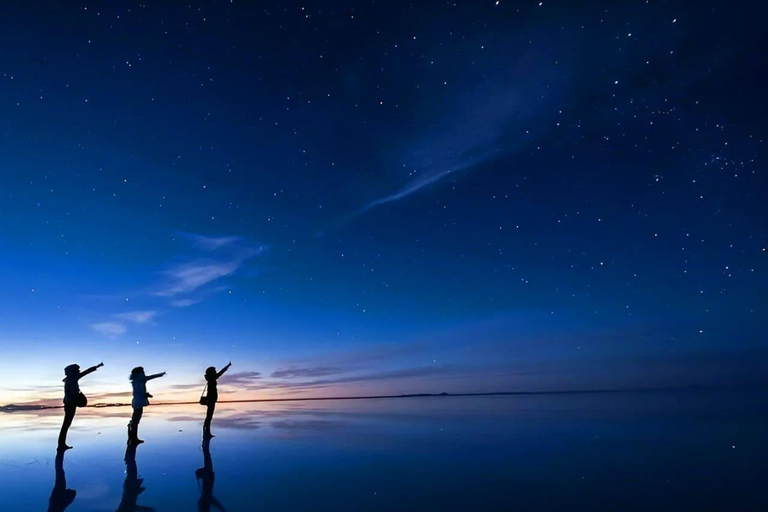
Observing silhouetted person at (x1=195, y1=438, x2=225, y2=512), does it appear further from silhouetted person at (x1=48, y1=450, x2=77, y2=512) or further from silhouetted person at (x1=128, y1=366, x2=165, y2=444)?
silhouetted person at (x1=128, y1=366, x2=165, y2=444)

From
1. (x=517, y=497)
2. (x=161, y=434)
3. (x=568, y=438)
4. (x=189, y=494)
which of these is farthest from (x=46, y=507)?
(x=568, y=438)

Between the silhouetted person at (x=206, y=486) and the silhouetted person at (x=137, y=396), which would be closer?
the silhouetted person at (x=206, y=486)

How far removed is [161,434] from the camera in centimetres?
1347

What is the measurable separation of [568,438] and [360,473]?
5979mm

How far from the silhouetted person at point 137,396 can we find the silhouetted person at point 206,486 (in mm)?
2374

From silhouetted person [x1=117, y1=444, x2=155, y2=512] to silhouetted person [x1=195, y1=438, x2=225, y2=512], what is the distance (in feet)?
1.90

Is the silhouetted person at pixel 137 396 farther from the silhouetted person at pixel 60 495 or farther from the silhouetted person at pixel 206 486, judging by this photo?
the silhouetted person at pixel 60 495

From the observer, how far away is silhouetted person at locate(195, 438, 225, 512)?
535 centimetres

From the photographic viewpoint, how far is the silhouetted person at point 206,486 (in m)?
5.35

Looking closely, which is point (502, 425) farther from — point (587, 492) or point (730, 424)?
point (587, 492)

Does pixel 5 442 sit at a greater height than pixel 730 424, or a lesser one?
greater

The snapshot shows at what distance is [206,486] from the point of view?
6.35m

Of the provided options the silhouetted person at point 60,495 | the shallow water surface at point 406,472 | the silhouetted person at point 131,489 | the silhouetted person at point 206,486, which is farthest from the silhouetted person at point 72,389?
the silhouetted person at point 206,486

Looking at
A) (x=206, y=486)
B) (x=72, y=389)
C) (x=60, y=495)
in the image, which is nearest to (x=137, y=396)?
(x=72, y=389)
